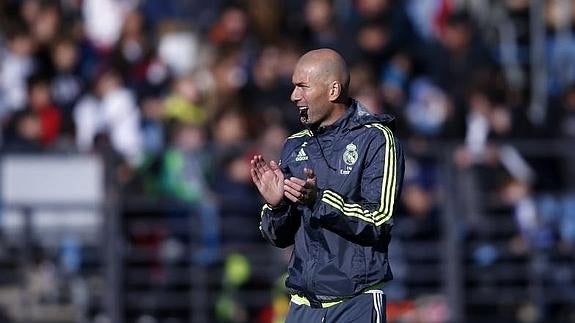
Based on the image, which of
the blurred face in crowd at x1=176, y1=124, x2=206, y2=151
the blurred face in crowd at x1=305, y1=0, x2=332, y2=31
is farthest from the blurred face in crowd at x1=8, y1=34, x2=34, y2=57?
the blurred face in crowd at x1=305, y1=0, x2=332, y2=31

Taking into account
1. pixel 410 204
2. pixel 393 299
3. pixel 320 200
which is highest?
pixel 320 200

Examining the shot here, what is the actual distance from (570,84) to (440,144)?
300 cm

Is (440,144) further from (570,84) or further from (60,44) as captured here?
(60,44)

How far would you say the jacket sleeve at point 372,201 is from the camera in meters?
7.49

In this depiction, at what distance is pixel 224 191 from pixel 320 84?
6.57 m

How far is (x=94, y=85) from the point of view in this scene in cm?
1595

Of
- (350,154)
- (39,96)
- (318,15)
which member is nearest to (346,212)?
(350,154)

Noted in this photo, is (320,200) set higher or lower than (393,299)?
higher

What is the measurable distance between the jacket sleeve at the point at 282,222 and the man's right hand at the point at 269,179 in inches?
→ 6.3

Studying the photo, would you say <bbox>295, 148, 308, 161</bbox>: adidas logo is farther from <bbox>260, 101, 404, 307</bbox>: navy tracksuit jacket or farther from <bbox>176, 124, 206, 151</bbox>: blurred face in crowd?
<bbox>176, 124, 206, 151</bbox>: blurred face in crowd

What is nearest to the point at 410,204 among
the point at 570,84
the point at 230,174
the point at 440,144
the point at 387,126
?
the point at 440,144

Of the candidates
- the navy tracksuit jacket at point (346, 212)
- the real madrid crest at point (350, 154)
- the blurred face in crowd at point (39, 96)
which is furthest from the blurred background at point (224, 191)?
the real madrid crest at point (350, 154)

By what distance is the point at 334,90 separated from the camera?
25.4 ft

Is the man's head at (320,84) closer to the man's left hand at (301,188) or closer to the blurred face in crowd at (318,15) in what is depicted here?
the man's left hand at (301,188)
